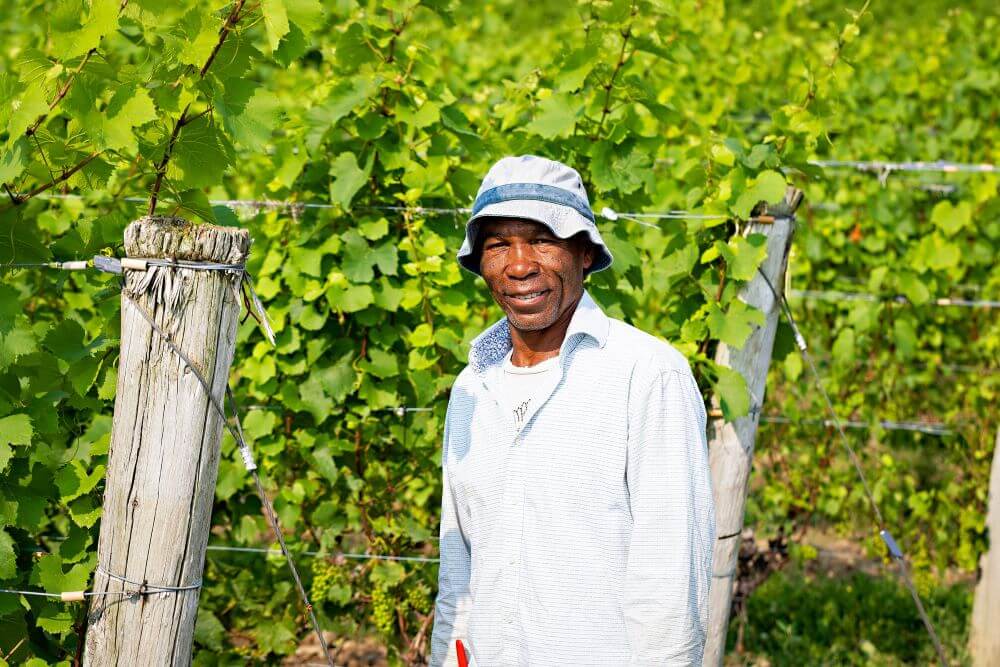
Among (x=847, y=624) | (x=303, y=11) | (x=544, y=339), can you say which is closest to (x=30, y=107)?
(x=303, y=11)

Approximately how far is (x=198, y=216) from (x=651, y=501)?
1176mm

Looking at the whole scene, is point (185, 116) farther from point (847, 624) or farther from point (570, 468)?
point (847, 624)

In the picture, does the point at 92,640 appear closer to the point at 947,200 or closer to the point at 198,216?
the point at 198,216

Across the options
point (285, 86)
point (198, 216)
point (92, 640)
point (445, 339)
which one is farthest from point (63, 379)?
point (285, 86)

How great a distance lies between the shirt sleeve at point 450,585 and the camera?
240 cm

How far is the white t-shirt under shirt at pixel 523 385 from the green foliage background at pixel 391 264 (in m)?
0.69

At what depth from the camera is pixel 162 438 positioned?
6.71 feet

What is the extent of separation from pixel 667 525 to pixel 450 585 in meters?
0.59

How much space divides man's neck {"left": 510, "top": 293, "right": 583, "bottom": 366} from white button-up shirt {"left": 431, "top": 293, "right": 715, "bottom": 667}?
58 mm

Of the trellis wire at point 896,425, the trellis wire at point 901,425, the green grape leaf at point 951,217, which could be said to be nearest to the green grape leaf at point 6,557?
the trellis wire at point 896,425

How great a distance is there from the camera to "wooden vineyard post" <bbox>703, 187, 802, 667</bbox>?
319 centimetres

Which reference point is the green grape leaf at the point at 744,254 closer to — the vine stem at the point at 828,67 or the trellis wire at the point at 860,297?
the vine stem at the point at 828,67

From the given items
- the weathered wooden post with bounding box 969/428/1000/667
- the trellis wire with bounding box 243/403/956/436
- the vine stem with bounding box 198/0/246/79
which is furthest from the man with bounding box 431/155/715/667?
the trellis wire with bounding box 243/403/956/436

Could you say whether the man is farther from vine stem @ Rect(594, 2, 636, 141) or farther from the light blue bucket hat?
vine stem @ Rect(594, 2, 636, 141)
